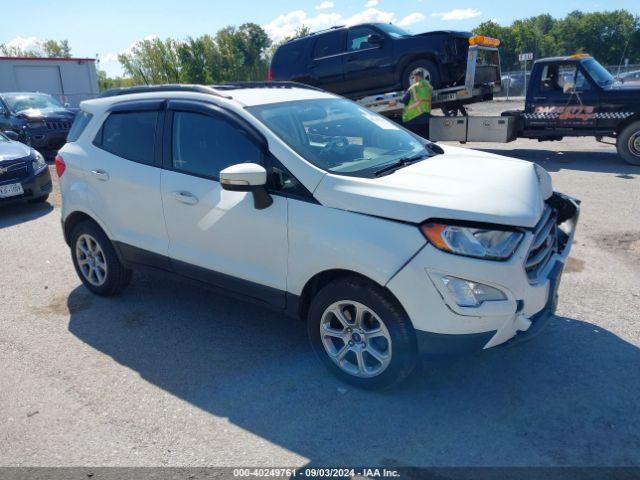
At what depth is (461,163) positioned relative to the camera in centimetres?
374

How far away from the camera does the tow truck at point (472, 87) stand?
36.7 feet

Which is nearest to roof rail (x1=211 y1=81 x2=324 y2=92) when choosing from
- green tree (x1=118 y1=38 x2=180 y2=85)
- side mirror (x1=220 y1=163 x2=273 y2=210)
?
side mirror (x1=220 y1=163 x2=273 y2=210)

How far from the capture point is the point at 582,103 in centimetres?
1058

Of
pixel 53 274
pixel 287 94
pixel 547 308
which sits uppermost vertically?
pixel 287 94

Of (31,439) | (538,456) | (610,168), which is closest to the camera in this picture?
(538,456)

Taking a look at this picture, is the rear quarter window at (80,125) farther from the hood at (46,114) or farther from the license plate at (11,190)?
the hood at (46,114)

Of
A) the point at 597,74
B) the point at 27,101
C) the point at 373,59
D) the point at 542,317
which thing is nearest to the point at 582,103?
the point at 597,74

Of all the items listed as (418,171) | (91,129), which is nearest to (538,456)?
(418,171)

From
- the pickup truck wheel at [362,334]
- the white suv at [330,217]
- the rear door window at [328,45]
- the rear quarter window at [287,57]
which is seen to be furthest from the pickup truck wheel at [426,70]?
the pickup truck wheel at [362,334]

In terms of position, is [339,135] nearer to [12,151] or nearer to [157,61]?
[12,151]

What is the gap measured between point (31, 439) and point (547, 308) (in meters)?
3.14

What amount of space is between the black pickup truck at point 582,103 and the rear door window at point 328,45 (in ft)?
14.3

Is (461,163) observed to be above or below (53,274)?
above

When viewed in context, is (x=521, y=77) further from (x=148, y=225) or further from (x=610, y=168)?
(x=148, y=225)
